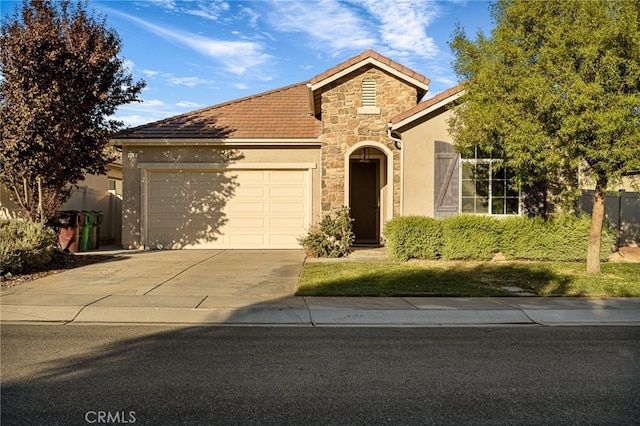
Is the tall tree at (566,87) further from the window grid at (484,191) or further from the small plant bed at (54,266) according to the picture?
the small plant bed at (54,266)

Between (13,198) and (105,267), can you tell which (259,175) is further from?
(13,198)

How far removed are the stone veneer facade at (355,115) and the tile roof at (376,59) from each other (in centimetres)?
37

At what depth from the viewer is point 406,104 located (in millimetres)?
14461

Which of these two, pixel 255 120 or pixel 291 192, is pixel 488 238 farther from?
pixel 255 120

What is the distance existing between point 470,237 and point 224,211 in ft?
25.4

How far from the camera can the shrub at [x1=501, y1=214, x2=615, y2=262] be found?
12.7 m

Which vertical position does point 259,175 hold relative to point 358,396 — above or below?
above

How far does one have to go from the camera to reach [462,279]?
1026cm

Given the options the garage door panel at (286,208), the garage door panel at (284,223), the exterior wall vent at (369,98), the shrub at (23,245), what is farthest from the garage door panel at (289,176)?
the shrub at (23,245)

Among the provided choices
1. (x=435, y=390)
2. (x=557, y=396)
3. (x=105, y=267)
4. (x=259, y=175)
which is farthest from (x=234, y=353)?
(x=259, y=175)

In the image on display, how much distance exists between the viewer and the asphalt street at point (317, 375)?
3.98 metres

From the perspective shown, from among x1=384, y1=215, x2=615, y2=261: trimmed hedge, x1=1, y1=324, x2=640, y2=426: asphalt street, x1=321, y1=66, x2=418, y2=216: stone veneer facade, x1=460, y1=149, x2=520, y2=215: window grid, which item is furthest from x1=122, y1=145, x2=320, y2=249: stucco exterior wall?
x1=1, y1=324, x2=640, y2=426: asphalt street

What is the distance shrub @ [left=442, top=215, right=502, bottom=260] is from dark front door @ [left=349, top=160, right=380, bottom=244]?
4.69 m

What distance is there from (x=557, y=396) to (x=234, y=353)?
344 cm
